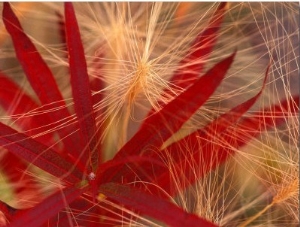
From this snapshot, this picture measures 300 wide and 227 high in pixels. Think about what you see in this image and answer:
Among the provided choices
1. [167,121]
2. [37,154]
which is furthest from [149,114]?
[37,154]

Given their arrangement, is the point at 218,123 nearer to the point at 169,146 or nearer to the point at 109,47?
the point at 169,146

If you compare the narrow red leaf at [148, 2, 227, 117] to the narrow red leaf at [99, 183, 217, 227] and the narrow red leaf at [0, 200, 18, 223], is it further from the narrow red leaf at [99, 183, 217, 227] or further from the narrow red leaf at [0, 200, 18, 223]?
the narrow red leaf at [0, 200, 18, 223]

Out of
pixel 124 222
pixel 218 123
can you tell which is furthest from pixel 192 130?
pixel 124 222

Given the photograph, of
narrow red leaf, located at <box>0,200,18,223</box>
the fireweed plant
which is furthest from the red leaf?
narrow red leaf, located at <box>0,200,18,223</box>

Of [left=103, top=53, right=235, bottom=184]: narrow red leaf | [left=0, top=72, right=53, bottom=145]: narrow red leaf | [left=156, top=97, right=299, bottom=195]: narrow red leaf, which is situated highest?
[left=0, top=72, right=53, bottom=145]: narrow red leaf

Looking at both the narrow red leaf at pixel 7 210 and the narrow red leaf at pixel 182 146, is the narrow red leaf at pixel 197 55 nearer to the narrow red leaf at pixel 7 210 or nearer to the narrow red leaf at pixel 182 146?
the narrow red leaf at pixel 182 146

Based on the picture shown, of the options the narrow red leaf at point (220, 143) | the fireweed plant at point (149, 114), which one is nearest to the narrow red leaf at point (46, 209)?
the fireweed plant at point (149, 114)
